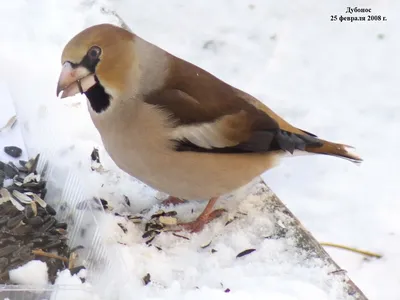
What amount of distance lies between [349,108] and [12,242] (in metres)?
1.48

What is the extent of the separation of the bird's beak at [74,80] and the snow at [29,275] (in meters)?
0.40

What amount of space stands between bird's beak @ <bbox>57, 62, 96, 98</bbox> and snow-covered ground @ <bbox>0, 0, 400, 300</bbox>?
36 cm

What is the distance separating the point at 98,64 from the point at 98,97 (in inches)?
3.4

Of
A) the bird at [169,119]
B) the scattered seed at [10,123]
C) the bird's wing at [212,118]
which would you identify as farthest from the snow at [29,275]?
the scattered seed at [10,123]

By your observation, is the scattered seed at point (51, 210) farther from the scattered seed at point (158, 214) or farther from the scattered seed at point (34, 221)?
the scattered seed at point (158, 214)

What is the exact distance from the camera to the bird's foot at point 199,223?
177cm

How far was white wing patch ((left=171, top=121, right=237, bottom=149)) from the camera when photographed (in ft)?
5.38

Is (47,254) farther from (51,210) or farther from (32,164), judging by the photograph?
(32,164)

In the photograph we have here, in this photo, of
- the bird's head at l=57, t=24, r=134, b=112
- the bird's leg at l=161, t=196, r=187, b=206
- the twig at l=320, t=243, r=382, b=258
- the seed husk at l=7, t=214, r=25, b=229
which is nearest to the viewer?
the bird's head at l=57, t=24, r=134, b=112

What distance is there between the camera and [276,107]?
8.95ft

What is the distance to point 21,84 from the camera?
2037mm

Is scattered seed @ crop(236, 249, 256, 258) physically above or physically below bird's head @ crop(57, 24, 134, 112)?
below

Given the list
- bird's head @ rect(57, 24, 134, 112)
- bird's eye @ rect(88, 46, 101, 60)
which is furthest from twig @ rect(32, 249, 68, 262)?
bird's eye @ rect(88, 46, 101, 60)

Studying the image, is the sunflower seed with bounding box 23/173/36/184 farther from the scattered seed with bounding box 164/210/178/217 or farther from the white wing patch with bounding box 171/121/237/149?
the white wing patch with bounding box 171/121/237/149
